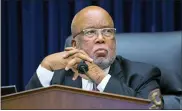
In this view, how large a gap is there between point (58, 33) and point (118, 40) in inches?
34.3

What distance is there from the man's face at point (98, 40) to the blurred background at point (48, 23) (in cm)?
95

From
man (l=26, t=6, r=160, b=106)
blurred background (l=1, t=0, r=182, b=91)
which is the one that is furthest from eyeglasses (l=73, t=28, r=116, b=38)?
blurred background (l=1, t=0, r=182, b=91)

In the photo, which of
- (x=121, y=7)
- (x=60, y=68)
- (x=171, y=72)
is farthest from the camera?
(x=121, y=7)

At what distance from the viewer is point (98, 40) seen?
5.50 ft

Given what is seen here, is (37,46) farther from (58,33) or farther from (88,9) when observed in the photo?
(88,9)

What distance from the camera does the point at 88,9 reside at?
5.71 feet

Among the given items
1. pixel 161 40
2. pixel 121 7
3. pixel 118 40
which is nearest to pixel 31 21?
pixel 121 7

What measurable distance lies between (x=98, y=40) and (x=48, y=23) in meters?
1.14

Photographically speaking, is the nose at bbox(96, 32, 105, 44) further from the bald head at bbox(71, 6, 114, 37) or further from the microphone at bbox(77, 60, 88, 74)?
the microphone at bbox(77, 60, 88, 74)

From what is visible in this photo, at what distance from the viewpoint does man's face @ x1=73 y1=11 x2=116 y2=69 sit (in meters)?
1.67

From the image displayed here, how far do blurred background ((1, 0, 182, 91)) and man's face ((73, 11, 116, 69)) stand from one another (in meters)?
0.95

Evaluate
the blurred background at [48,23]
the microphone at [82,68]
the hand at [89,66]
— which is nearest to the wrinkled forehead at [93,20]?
the hand at [89,66]

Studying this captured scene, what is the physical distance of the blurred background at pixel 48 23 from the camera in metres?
2.64

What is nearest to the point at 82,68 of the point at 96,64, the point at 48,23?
the point at 96,64
